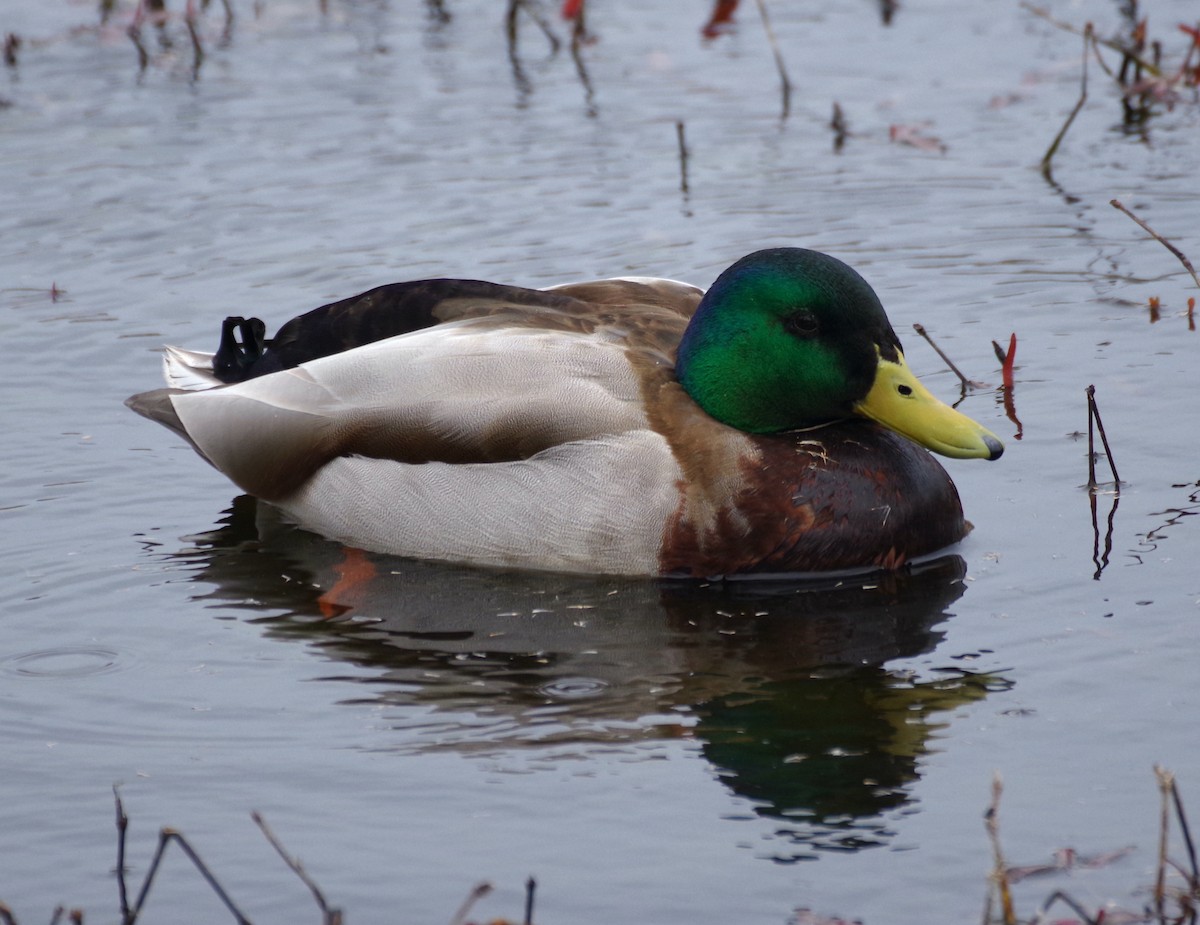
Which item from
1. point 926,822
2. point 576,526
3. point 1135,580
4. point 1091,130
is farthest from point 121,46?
point 926,822

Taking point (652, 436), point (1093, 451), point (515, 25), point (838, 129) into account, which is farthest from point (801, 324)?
point (515, 25)

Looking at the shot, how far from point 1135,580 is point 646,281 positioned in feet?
7.66

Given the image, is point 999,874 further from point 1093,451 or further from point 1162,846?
point 1093,451

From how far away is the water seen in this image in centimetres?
502

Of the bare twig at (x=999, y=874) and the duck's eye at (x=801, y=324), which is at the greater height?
the duck's eye at (x=801, y=324)

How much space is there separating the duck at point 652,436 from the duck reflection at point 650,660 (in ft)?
0.54

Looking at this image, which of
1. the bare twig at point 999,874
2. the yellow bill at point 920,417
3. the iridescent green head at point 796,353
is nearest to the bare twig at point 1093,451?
the yellow bill at point 920,417

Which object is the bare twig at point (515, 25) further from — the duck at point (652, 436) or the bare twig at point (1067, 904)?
the bare twig at point (1067, 904)

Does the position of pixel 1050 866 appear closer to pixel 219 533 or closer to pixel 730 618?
pixel 730 618

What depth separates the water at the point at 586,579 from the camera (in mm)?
5016

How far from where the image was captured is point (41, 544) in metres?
7.34

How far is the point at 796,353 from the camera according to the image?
690 cm

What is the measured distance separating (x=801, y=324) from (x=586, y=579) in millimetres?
1219

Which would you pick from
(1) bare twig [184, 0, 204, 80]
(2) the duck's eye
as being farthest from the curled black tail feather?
(1) bare twig [184, 0, 204, 80]
